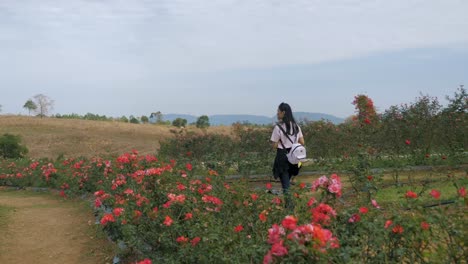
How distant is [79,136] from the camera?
3231cm

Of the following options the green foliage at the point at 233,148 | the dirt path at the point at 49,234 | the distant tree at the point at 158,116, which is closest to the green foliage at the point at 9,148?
the green foliage at the point at 233,148

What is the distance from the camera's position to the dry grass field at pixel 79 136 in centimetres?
2734

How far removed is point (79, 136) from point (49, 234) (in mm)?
26772

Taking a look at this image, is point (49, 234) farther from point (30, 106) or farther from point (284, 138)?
point (30, 106)

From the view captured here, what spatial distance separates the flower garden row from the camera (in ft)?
7.37

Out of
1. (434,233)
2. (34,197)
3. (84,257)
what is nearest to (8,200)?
(34,197)

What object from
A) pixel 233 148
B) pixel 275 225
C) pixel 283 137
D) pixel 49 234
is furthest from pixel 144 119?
pixel 275 225

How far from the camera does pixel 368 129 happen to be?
11.7m

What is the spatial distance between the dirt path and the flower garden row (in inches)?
24.1

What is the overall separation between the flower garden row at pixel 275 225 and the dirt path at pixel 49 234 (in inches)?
24.1

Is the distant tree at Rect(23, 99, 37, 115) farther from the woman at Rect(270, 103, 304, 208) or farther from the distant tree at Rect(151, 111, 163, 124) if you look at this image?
the woman at Rect(270, 103, 304, 208)

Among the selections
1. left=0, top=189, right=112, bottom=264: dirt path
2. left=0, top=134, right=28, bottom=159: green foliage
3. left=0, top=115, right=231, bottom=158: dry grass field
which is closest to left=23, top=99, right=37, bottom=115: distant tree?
left=0, top=115, right=231, bottom=158: dry grass field

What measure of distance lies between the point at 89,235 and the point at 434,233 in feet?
16.5

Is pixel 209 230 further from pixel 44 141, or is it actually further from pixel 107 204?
pixel 44 141
